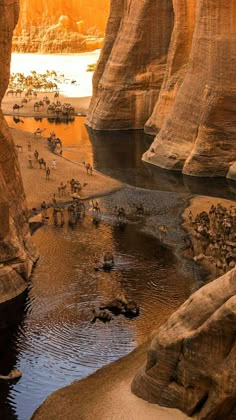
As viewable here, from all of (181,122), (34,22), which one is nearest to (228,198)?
(181,122)

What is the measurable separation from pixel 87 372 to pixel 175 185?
20012mm

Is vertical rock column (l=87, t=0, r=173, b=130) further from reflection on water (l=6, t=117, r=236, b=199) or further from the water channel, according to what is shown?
the water channel

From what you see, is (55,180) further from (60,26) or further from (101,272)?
(60,26)

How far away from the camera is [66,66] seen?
83.9m

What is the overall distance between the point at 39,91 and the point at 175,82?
24.7 m

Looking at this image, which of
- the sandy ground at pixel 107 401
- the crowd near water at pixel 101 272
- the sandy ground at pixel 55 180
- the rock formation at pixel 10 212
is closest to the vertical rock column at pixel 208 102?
the crowd near water at pixel 101 272

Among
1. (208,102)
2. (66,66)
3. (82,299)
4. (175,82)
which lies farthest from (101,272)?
(66,66)

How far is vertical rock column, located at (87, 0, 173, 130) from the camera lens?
5300 cm

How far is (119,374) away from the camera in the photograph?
21719mm

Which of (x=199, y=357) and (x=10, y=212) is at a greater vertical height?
(x=199, y=357)

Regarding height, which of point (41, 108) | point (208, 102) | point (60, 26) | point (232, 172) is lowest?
point (41, 108)

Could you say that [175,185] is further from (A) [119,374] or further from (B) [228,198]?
(A) [119,374]

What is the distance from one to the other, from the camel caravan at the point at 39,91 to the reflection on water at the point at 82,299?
26962mm

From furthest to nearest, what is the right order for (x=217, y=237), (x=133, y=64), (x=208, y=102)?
1. (x=133, y=64)
2. (x=208, y=102)
3. (x=217, y=237)
